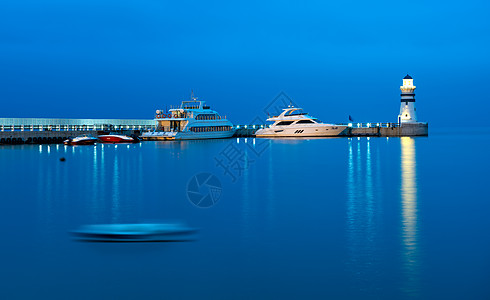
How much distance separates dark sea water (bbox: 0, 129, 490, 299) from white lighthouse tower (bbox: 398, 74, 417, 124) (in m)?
72.3

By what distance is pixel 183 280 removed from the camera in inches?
490

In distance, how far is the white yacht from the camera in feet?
345

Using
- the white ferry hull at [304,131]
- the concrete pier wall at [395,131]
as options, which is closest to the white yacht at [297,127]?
the white ferry hull at [304,131]

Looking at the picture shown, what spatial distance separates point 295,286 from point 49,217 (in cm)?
1236

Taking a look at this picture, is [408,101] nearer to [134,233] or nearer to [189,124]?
[189,124]

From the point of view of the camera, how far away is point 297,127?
105750mm

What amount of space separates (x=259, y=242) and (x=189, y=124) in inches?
3049

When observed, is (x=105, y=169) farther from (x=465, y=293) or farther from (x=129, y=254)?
(x=465, y=293)

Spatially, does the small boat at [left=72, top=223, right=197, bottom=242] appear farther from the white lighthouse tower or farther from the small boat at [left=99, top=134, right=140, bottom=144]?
the white lighthouse tower

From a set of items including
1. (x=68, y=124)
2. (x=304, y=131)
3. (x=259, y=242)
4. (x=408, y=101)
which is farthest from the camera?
(x=304, y=131)

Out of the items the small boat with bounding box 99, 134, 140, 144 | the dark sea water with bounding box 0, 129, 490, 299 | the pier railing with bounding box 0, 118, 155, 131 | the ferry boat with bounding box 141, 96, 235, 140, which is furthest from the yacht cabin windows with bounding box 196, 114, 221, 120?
the dark sea water with bounding box 0, 129, 490, 299

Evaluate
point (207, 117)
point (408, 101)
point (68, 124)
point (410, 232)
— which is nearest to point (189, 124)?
point (207, 117)

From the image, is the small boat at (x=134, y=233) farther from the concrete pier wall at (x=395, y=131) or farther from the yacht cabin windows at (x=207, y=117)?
the concrete pier wall at (x=395, y=131)

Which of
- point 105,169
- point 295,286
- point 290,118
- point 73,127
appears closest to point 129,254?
point 295,286
